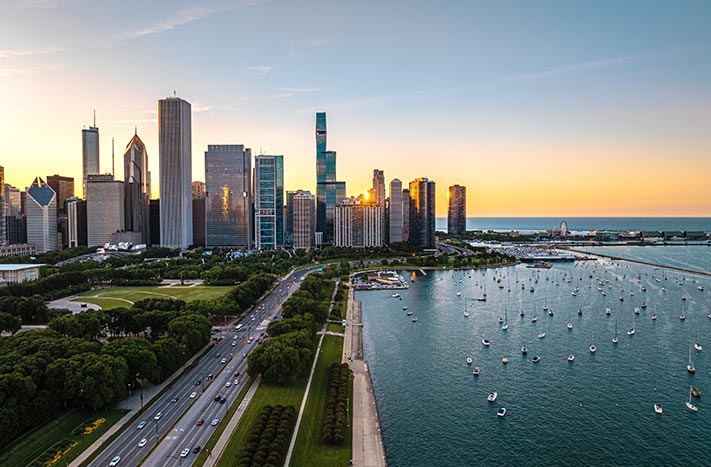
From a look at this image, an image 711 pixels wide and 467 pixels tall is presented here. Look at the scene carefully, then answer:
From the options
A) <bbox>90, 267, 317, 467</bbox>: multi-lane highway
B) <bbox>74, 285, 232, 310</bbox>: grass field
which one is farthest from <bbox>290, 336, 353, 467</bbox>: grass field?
<bbox>74, 285, 232, 310</bbox>: grass field

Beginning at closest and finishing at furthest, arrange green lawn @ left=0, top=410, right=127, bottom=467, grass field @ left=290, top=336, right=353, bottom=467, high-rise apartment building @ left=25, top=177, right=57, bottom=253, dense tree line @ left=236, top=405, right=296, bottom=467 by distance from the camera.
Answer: dense tree line @ left=236, top=405, right=296, bottom=467 → green lawn @ left=0, top=410, right=127, bottom=467 → grass field @ left=290, top=336, right=353, bottom=467 → high-rise apartment building @ left=25, top=177, right=57, bottom=253

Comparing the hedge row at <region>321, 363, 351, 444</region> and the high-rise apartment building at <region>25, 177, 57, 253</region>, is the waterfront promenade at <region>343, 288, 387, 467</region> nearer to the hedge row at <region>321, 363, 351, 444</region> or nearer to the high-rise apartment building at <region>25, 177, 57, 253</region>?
the hedge row at <region>321, 363, 351, 444</region>

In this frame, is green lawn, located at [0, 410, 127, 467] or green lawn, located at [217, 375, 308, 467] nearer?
green lawn, located at [0, 410, 127, 467]

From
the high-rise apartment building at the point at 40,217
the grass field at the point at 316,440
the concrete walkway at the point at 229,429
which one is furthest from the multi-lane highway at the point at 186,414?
the high-rise apartment building at the point at 40,217

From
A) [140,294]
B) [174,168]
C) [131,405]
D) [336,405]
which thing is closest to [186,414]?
[131,405]

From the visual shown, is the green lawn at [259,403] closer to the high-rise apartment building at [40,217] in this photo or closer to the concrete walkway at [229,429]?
the concrete walkway at [229,429]

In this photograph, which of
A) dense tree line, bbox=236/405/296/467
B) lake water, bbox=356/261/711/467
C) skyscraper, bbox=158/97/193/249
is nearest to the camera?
dense tree line, bbox=236/405/296/467

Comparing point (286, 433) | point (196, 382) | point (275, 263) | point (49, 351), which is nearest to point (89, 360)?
point (49, 351)

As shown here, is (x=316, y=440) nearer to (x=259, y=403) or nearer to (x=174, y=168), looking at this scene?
(x=259, y=403)
